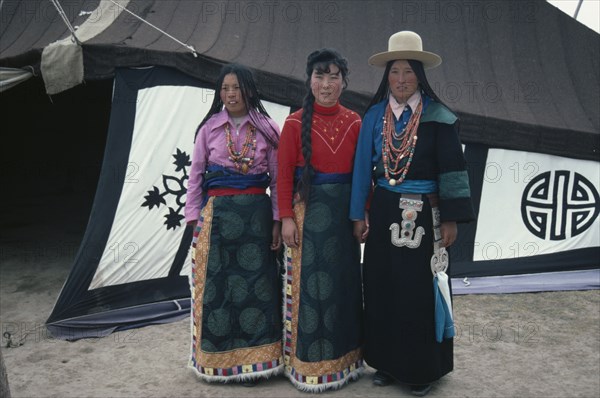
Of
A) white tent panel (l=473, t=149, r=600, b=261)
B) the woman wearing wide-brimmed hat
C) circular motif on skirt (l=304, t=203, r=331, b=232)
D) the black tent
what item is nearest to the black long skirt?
the woman wearing wide-brimmed hat

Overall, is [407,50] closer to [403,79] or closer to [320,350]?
[403,79]

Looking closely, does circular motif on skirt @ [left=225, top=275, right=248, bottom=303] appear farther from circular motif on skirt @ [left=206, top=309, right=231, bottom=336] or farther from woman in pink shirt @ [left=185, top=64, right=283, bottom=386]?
circular motif on skirt @ [left=206, top=309, right=231, bottom=336]

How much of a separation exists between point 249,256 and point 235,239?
4.0 inches

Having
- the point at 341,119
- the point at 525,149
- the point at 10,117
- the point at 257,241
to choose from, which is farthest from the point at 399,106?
the point at 10,117

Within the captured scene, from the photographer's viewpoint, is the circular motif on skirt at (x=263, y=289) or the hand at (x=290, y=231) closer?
the hand at (x=290, y=231)

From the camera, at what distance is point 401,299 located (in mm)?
2697

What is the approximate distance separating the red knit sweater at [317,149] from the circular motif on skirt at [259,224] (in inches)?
4.6

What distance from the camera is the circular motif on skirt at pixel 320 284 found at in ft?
8.89

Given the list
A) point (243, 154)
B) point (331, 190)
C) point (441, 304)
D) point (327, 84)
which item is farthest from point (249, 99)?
point (441, 304)

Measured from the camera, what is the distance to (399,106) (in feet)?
8.86

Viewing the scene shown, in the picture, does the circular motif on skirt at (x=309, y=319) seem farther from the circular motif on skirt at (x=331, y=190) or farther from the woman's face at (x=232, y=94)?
the woman's face at (x=232, y=94)

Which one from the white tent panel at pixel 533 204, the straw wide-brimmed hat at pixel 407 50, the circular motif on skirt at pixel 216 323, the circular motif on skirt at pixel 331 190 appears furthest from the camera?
the white tent panel at pixel 533 204

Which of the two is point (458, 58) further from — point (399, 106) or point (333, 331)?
point (333, 331)

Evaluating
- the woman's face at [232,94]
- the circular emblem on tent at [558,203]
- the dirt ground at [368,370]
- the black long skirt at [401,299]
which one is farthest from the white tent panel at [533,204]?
the woman's face at [232,94]
